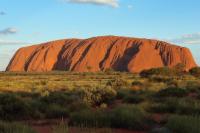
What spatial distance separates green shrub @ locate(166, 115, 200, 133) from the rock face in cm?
11328

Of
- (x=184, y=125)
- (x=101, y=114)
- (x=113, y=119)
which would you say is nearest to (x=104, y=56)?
(x=101, y=114)

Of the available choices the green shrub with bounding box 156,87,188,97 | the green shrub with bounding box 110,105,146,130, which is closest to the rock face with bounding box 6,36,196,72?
the green shrub with bounding box 156,87,188,97

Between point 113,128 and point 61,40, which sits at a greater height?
point 61,40

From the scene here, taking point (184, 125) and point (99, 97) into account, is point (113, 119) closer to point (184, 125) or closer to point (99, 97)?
point (184, 125)

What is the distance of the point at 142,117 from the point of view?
13.3 meters

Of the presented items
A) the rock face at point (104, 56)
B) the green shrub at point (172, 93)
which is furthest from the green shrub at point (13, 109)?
the rock face at point (104, 56)

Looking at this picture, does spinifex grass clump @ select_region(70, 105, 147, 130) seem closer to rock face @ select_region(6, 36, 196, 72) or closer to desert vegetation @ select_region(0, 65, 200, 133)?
desert vegetation @ select_region(0, 65, 200, 133)

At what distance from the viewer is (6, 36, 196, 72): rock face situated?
129000mm

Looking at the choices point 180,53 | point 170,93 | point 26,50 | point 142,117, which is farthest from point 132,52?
point 142,117

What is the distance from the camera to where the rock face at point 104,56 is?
423ft

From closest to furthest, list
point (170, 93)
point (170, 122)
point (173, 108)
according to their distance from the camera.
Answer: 1. point (170, 122)
2. point (173, 108)
3. point (170, 93)

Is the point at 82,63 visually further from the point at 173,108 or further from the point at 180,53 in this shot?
the point at 173,108

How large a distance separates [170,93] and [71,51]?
400 feet

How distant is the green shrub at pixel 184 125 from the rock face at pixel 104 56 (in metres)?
113
